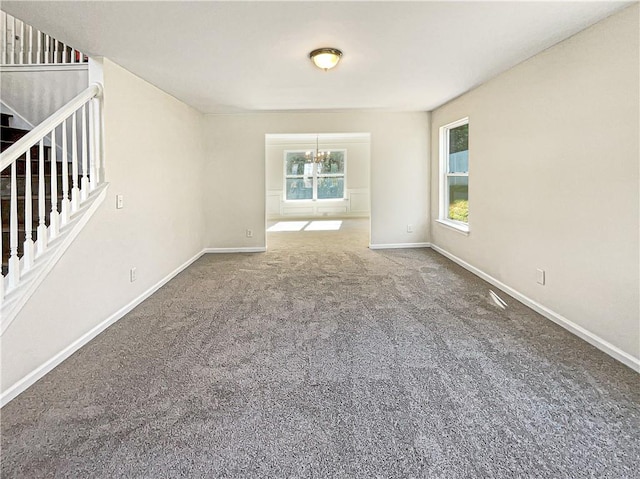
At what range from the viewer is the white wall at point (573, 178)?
2463 millimetres

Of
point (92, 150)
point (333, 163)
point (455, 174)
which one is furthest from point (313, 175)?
point (92, 150)

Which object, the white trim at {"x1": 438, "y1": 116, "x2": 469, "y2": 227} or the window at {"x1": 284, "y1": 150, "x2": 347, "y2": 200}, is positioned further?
the window at {"x1": 284, "y1": 150, "x2": 347, "y2": 200}

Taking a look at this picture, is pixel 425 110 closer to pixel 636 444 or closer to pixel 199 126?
pixel 199 126

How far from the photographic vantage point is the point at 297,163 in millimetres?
11766

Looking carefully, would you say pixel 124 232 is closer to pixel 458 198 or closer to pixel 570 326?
pixel 570 326

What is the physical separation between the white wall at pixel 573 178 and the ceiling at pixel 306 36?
0.80ft

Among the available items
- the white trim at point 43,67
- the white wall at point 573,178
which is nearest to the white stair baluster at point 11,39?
the white trim at point 43,67

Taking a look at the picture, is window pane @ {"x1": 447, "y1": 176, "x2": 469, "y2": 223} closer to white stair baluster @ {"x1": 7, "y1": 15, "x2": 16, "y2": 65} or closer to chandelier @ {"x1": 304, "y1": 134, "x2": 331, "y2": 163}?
white stair baluster @ {"x1": 7, "y1": 15, "x2": 16, "y2": 65}

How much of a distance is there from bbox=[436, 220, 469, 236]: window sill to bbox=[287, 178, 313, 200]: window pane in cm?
633

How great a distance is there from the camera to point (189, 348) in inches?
109

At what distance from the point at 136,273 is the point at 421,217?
4.50 metres

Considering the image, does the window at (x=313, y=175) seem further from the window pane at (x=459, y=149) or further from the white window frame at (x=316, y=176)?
the window pane at (x=459, y=149)

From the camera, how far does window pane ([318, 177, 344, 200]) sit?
11875mm

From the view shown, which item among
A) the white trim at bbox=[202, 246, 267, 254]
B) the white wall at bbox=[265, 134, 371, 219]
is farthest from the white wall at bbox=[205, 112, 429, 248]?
the white wall at bbox=[265, 134, 371, 219]
